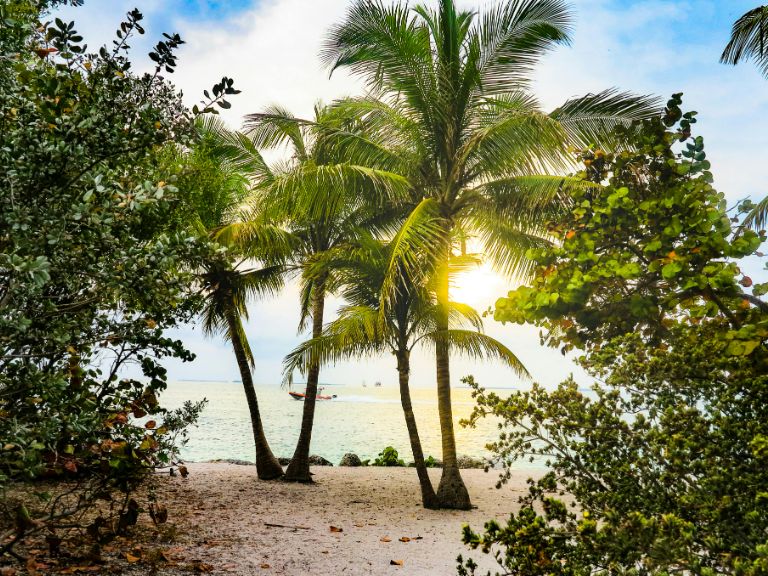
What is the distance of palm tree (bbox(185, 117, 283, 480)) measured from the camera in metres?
11.3

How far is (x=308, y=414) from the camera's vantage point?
41.6 feet

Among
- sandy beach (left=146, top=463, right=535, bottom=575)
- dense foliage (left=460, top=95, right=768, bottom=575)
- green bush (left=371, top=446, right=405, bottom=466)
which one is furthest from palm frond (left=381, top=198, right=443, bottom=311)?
green bush (left=371, top=446, right=405, bottom=466)

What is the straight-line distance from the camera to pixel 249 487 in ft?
36.6

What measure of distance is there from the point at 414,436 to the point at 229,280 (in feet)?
17.8

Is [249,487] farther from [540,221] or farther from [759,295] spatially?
[759,295]

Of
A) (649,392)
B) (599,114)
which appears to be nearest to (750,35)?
(599,114)

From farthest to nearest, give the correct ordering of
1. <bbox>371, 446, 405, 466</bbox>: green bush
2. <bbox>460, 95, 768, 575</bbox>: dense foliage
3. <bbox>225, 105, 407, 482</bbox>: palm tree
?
<bbox>371, 446, 405, 466</bbox>: green bush, <bbox>225, 105, 407, 482</bbox>: palm tree, <bbox>460, 95, 768, 575</bbox>: dense foliage

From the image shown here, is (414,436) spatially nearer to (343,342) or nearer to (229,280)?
(343,342)

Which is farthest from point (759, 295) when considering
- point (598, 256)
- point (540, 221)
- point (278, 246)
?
point (278, 246)

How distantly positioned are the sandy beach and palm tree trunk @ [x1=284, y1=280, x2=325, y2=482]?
0.50 metres

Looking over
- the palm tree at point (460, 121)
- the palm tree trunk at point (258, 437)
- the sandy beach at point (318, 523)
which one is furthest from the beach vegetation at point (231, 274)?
the palm tree at point (460, 121)

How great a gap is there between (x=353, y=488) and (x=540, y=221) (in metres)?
6.92

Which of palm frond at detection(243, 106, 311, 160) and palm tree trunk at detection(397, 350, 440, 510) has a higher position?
palm frond at detection(243, 106, 311, 160)

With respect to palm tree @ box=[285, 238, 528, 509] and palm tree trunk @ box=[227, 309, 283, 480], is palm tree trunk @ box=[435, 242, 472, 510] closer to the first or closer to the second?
palm tree @ box=[285, 238, 528, 509]
